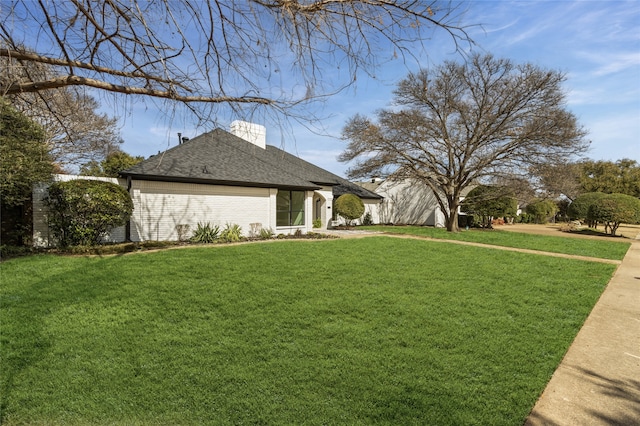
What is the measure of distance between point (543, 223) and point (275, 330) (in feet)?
123

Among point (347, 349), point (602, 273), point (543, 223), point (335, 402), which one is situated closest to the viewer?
point (335, 402)

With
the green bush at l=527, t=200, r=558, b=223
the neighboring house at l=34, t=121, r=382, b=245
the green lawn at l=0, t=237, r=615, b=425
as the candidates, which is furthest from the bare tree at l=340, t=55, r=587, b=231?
the green bush at l=527, t=200, r=558, b=223

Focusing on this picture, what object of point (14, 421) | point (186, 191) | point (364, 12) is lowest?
point (14, 421)

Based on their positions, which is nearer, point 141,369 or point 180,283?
point 141,369

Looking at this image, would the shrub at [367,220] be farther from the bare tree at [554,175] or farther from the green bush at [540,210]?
the green bush at [540,210]

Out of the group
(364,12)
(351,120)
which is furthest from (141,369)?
(351,120)

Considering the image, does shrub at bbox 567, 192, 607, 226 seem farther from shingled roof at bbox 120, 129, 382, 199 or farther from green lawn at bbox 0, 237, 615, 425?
shingled roof at bbox 120, 129, 382, 199

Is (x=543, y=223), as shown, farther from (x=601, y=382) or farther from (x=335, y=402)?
(x=335, y=402)

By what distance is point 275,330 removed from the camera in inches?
164

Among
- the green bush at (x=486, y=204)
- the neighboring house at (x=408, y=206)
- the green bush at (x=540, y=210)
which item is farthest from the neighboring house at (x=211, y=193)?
the green bush at (x=540, y=210)

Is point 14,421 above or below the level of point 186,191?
below

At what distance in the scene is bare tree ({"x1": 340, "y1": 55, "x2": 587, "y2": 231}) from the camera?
49.8 feet

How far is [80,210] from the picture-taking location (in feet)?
29.3

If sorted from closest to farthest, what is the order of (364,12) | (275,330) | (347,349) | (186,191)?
(364,12)
(347,349)
(275,330)
(186,191)
